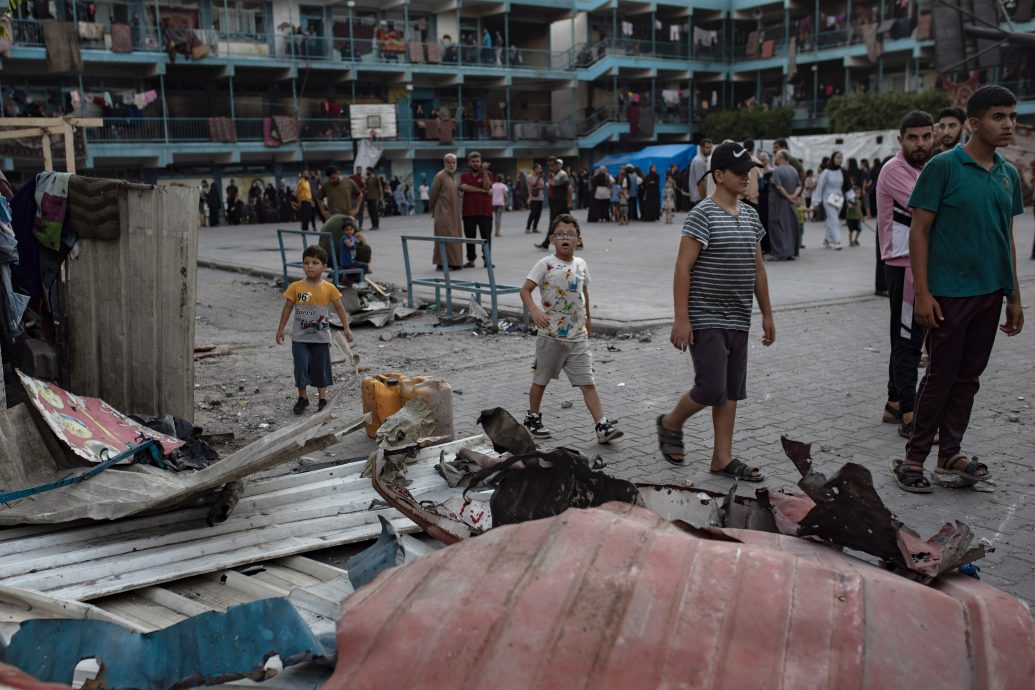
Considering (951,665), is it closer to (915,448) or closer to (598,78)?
(915,448)

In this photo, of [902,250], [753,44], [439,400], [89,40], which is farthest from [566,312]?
[753,44]

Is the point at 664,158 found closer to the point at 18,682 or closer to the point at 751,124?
the point at 751,124

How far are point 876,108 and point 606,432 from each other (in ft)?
126

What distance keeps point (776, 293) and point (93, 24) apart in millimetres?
31596

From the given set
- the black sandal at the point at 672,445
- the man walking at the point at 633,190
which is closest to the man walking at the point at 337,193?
the black sandal at the point at 672,445

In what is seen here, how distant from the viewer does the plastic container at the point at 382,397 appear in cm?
596

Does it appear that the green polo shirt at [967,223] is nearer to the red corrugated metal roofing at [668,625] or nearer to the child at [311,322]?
the red corrugated metal roofing at [668,625]

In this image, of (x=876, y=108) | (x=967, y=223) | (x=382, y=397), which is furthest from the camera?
(x=876, y=108)

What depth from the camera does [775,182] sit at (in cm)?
1530

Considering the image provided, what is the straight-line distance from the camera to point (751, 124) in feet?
153

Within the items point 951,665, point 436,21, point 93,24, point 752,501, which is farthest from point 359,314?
point 436,21

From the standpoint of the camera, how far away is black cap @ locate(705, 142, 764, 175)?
478 centimetres

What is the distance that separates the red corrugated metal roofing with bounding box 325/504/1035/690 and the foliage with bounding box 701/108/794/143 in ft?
146

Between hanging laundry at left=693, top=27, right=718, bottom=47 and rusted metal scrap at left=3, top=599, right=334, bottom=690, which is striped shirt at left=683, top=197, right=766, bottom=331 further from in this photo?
hanging laundry at left=693, top=27, right=718, bottom=47
